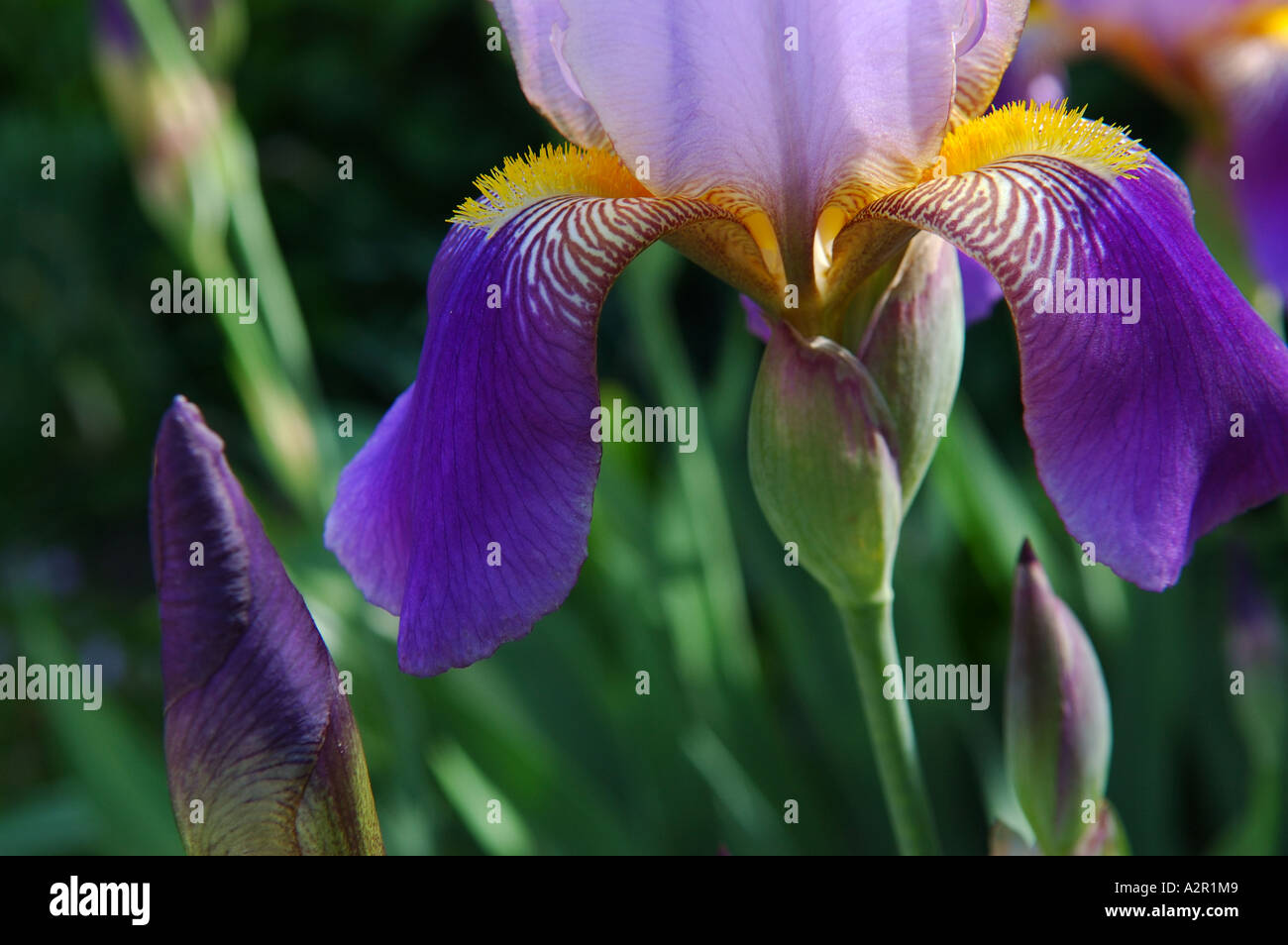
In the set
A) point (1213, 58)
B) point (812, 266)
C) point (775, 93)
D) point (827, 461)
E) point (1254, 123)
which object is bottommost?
point (827, 461)

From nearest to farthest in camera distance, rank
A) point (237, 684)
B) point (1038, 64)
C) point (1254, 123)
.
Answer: point (237, 684) → point (1038, 64) → point (1254, 123)

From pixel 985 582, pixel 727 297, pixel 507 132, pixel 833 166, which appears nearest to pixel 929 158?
pixel 833 166

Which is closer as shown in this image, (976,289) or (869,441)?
(869,441)

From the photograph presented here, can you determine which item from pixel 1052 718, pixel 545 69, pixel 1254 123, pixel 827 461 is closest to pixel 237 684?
pixel 827 461

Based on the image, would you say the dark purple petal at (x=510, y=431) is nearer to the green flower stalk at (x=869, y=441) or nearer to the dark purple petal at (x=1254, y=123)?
the green flower stalk at (x=869, y=441)

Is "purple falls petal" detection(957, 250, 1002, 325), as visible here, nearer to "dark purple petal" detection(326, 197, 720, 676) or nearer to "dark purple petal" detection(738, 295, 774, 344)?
"dark purple petal" detection(738, 295, 774, 344)

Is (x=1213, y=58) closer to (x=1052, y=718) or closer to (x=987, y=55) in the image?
(x=987, y=55)
